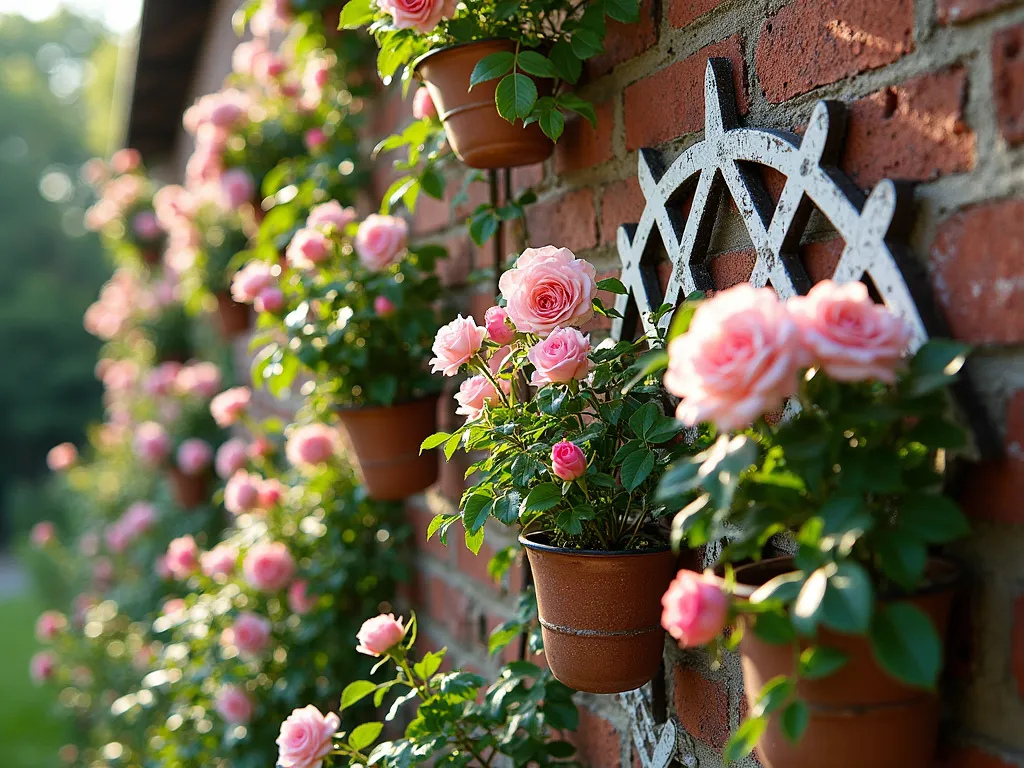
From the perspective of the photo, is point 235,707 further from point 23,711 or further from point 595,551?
point 23,711

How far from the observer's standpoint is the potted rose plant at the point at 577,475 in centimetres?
85

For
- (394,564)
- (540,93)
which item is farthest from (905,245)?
(394,564)

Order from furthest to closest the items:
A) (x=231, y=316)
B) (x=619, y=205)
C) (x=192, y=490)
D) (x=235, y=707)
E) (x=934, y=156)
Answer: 1. (x=192, y=490)
2. (x=231, y=316)
3. (x=235, y=707)
4. (x=619, y=205)
5. (x=934, y=156)

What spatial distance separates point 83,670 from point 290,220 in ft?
8.72

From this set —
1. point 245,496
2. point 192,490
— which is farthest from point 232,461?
point 192,490

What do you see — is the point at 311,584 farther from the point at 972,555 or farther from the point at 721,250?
the point at 972,555

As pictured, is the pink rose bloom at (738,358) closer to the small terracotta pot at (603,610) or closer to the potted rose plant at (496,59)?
the small terracotta pot at (603,610)

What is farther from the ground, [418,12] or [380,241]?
[418,12]

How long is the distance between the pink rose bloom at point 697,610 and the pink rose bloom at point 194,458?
3.14 m

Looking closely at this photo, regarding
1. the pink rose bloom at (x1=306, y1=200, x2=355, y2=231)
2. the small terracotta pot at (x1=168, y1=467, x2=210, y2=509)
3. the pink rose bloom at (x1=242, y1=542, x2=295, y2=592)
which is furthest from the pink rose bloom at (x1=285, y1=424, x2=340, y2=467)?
the small terracotta pot at (x1=168, y1=467, x2=210, y2=509)

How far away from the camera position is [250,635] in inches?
71.7

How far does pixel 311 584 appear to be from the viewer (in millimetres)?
1826

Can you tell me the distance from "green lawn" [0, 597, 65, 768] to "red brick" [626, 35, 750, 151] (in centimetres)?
428

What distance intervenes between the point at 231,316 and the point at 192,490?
0.90 meters
